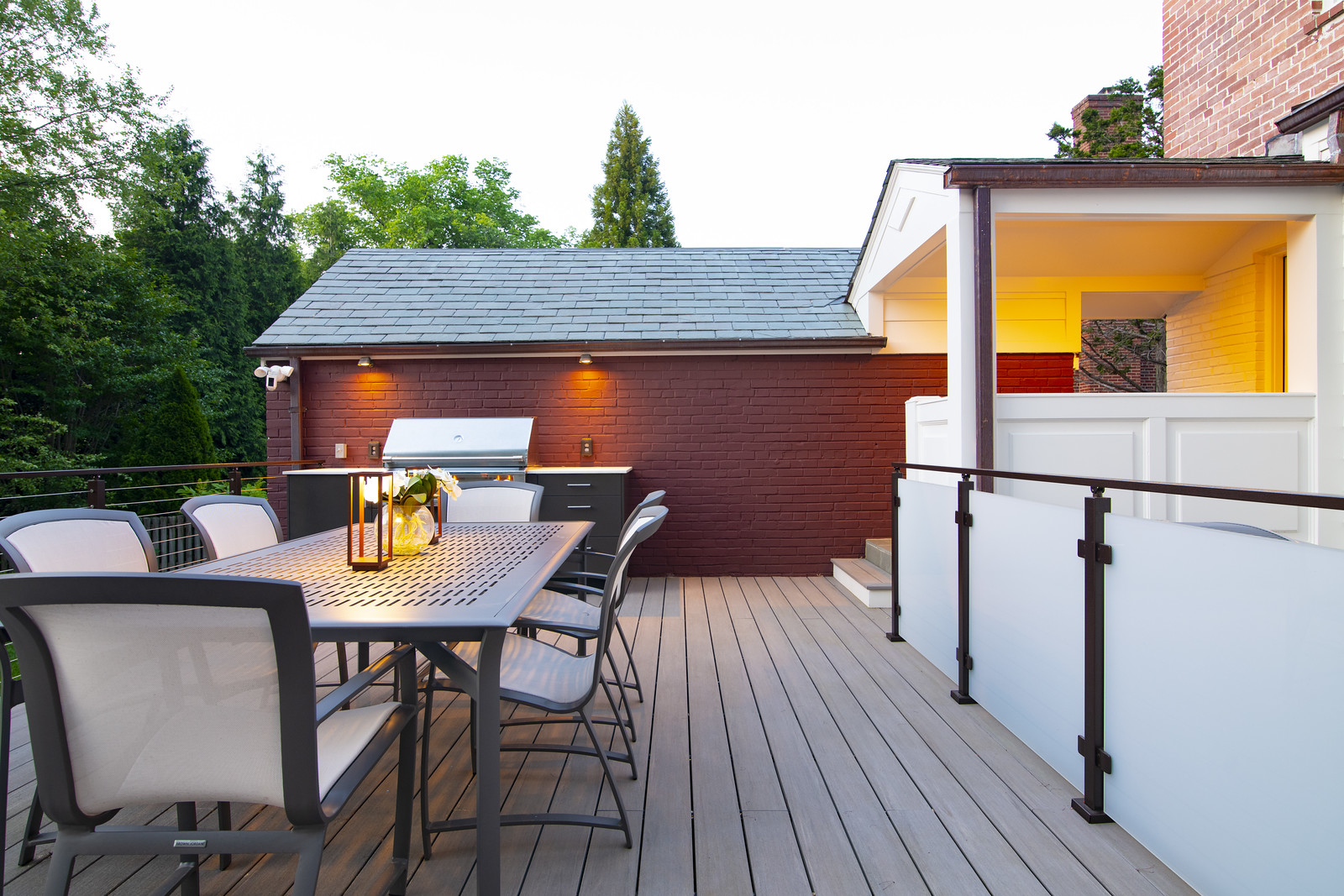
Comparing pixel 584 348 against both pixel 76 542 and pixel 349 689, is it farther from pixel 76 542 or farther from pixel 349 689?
pixel 349 689

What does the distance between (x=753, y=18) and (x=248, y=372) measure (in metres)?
14.2

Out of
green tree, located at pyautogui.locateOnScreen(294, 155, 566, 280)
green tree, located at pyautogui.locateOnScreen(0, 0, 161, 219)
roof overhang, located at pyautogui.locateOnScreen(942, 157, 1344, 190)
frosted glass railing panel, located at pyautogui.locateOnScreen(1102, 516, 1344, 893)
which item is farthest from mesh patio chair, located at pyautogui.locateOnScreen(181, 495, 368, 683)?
green tree, located at pyautogui.locateOnScreen(294, 155, 566, 280)

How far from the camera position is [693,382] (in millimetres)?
6219

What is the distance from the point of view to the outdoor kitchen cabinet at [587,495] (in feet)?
18.4

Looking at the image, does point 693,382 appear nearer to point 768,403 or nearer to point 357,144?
point 768,403

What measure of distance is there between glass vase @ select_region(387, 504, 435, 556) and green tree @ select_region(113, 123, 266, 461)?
49.8 feet

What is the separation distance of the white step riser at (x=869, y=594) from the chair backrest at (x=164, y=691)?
417 cm

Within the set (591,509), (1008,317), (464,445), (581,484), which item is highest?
(1008,317)

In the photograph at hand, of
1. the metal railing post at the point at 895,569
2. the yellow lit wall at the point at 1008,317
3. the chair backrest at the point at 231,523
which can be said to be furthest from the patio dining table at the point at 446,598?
the yellow lit wall at the point at 1008,317

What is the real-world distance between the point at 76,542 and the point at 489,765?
1745 mm

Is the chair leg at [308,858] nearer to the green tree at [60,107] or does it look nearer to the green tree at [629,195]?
the green tree at [60,107]

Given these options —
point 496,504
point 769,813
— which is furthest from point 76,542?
point 769,813

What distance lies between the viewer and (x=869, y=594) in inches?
190

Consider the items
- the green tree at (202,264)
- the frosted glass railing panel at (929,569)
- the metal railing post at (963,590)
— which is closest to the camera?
the metal railing post at (963,590)
